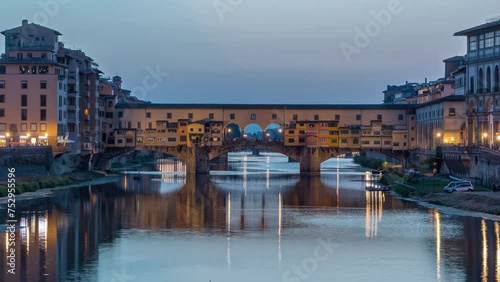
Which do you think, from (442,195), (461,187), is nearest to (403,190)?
(442,195)

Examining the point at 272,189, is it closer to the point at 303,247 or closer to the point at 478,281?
the point at 303,247

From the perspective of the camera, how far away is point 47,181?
69.8 m

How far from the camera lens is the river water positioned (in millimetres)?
32812

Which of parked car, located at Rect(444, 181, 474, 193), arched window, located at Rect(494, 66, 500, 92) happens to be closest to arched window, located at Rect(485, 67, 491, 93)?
arched window, located at Rect(494, 66, 500, 92)

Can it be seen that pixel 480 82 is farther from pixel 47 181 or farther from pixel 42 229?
pixel 42 229

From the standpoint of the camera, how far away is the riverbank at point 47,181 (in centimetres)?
6219

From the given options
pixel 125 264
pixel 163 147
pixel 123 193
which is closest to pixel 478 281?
pixel 125 264

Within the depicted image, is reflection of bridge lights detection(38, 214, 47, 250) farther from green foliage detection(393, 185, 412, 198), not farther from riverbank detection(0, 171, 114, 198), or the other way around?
green foliage detection(393, 185, 412, 198)

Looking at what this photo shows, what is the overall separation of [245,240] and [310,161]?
61734 mm

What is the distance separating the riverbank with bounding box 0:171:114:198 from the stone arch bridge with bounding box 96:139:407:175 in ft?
44.6

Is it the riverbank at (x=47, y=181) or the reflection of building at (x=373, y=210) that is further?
the riverbank at (x=47, y=181)

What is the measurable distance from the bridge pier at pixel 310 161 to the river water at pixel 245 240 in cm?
3574

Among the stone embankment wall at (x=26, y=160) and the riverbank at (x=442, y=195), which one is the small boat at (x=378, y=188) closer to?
the riverbank at (x=442, y=195)

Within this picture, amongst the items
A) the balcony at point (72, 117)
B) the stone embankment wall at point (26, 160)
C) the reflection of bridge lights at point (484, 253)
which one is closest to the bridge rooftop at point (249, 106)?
the balcony at point (72, 117)
